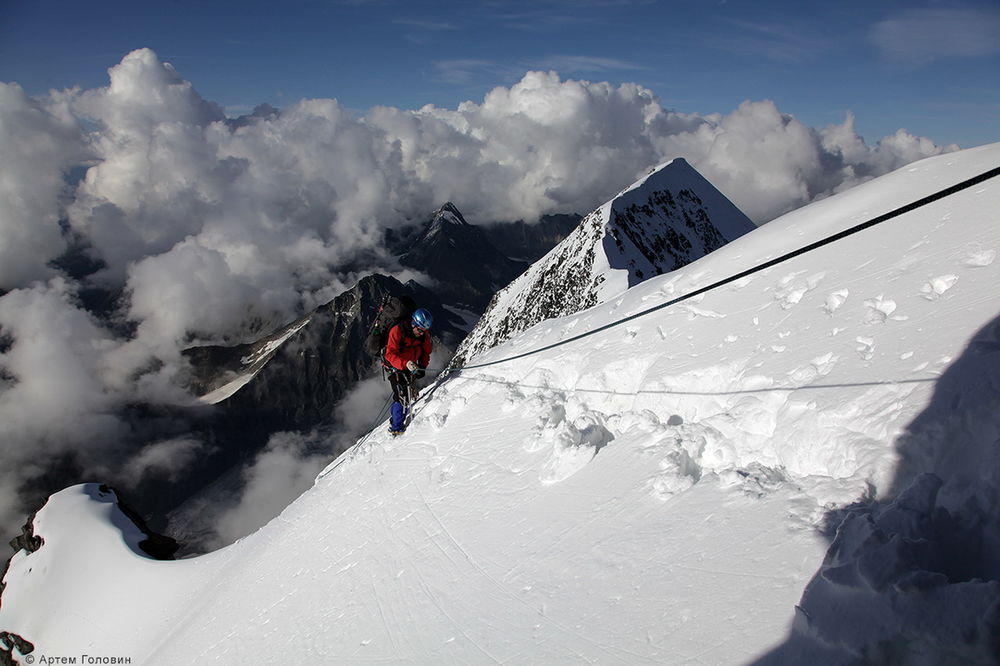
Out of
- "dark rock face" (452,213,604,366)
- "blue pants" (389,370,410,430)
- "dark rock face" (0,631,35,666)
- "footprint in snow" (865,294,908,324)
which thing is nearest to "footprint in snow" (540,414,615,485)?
"footprint in snow" (865,294,908,324)

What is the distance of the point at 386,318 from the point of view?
1084cm

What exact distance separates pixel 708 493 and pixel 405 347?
23.5ft

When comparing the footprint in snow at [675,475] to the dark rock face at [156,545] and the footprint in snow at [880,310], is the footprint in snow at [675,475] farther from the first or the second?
the dark rock face at [156,545]

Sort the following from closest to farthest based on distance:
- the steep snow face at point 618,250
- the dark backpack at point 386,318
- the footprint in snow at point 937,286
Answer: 1. the footprint in snow at point 937,286
2. the dark backpack at point 386,318
3. the steep snow face at point 618,250

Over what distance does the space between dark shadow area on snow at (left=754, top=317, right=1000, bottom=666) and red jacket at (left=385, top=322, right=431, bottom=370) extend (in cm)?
813

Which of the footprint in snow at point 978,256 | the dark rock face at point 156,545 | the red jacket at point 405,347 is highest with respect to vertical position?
the red jacket at point 405,347

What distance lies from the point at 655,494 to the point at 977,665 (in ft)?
9.34

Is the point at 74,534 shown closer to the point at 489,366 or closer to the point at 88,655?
the point at 88,655

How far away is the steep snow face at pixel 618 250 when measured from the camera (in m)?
58.1

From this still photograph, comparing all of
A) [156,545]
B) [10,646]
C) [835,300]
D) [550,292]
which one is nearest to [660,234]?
[550,292]

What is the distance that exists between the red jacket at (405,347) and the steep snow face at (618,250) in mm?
39127

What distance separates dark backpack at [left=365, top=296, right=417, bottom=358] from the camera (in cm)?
1051

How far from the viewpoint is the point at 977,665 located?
2.30 m

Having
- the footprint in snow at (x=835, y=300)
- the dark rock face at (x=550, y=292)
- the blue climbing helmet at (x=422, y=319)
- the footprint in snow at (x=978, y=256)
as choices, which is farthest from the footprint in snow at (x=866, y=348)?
the dark rock face at (x=550, y=292)
